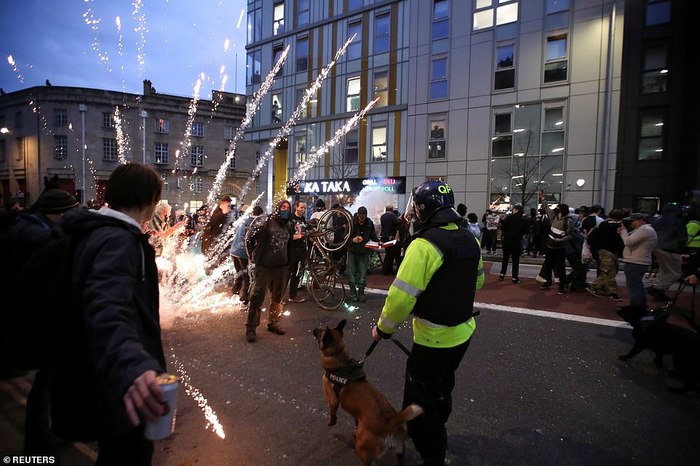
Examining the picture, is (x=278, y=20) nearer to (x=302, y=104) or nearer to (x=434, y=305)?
(x=302, y=104)

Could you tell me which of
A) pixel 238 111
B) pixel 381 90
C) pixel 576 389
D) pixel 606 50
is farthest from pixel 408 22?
pixel 238 111

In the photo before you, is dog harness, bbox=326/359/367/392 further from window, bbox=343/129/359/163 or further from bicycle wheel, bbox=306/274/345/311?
window, bbox=343/129/359/163

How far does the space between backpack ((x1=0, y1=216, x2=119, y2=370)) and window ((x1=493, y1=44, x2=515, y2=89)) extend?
855 inches

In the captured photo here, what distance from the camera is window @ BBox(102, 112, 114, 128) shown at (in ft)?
138

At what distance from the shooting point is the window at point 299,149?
2712cm

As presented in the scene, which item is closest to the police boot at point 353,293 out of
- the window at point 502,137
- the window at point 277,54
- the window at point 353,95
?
the window at point 502,137

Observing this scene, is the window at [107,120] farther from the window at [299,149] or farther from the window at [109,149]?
the window at [299,149]

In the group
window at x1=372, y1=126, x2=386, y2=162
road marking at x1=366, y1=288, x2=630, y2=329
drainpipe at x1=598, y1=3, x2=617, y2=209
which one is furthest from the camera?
window at x1=372, y1=126, x2=386, y2=162

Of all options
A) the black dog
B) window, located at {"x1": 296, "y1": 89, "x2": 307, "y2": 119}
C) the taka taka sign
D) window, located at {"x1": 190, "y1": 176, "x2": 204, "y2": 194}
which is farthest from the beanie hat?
window, located at {"x1": 190, "y1": 176, "x2": 204, "y2": 194}

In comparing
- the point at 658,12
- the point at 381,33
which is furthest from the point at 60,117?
the point at 658,12

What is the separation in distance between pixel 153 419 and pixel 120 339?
1.04ft

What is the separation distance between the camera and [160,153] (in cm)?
4328

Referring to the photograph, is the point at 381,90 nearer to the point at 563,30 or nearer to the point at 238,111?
the point at 563,30
